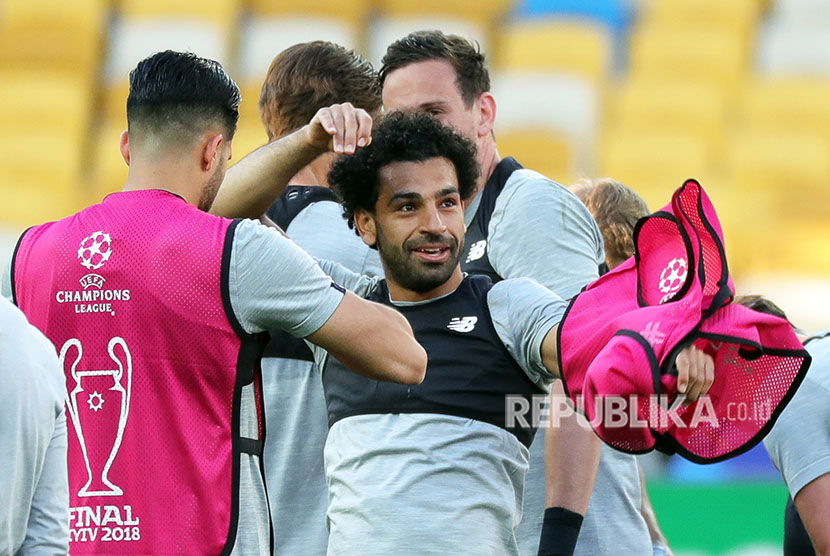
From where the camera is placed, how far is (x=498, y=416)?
279 centimetres

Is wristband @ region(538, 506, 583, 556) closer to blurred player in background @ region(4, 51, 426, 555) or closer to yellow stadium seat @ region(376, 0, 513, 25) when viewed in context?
blurred player in background @ region(4, 51, 426, 555)

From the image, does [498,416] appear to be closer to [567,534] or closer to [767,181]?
[567,534]

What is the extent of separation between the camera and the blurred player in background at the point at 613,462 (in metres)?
3.28

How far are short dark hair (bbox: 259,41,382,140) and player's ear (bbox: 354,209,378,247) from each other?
1.41 ft

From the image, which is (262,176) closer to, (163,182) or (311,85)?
(163,182)

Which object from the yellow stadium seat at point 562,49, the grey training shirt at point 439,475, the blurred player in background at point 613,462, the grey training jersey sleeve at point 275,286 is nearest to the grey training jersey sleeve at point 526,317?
the grey training shirt at point 439,475

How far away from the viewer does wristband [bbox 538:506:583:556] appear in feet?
9.85

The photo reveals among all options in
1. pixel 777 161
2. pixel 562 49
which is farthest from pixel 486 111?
pixel 562 49

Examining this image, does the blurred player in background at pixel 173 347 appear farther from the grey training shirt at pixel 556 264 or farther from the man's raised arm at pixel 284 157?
the grey training shirt at pixel 556 264

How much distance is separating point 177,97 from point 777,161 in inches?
364

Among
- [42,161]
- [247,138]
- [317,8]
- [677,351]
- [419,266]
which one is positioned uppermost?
[317,8]

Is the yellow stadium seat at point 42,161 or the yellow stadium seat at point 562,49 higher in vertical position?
the yellow stadium seat at point 562,49

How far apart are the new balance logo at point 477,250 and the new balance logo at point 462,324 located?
462mm

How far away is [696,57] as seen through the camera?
12062 millimetres
